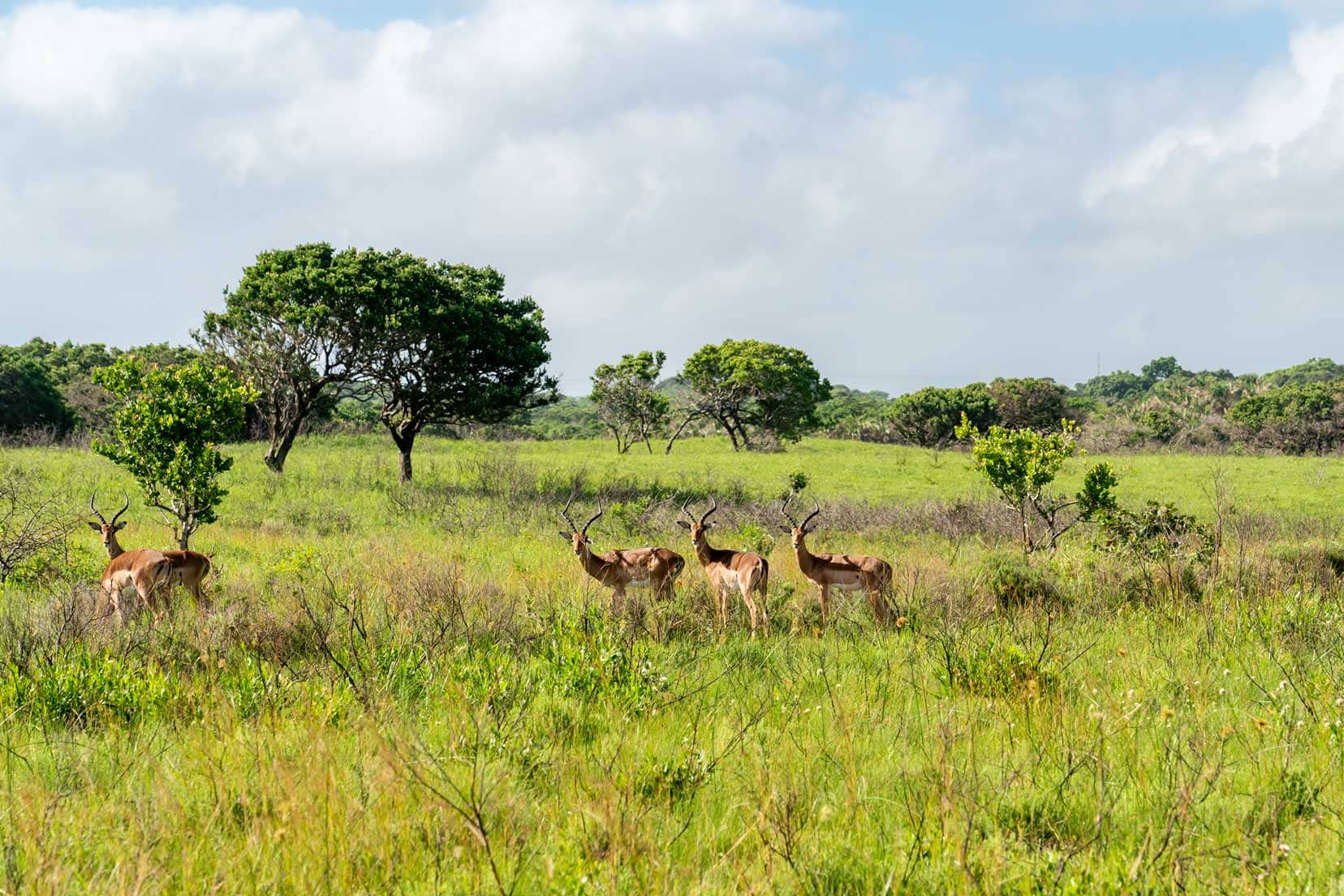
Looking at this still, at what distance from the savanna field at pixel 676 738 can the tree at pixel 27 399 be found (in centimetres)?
3786

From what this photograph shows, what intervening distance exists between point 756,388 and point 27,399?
38951 millimetres

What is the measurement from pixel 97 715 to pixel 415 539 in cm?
1082

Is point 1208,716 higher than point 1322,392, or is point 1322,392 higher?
point 1322,392

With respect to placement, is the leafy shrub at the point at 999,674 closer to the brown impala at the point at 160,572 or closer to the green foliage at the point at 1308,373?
the brown impala at the point at 160,572

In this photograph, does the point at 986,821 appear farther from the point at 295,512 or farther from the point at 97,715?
the point at 295,512

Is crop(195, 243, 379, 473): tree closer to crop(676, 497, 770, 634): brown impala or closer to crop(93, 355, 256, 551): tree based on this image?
crop(93, 355, 256, 551): tree

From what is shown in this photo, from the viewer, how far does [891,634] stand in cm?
769

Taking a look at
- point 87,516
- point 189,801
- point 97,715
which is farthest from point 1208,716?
point 87,516

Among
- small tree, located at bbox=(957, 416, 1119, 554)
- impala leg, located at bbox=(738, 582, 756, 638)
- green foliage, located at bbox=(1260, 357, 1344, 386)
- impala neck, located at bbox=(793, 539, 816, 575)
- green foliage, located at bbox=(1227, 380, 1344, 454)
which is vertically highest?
green foliage, located at bbox=(1260, 357, 1344, 386)

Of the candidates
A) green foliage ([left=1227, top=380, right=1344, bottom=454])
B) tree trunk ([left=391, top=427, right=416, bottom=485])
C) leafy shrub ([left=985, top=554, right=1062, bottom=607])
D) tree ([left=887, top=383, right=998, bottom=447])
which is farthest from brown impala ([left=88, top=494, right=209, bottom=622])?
tree ([left=887, top=383, right=998, bottom=447])

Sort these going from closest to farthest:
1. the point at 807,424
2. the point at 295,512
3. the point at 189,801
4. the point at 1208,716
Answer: the point at 189,801
the point at 1208,716
the point at 295,512
the point at 807,424

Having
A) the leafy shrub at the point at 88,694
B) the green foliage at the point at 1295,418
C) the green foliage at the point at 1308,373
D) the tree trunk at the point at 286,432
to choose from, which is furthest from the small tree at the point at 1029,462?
the green foliage at the point at 1308,373

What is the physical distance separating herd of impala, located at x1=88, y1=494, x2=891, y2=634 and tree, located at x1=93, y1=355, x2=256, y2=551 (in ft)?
5.53

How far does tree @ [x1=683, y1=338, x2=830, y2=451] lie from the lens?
47031 millimetres
